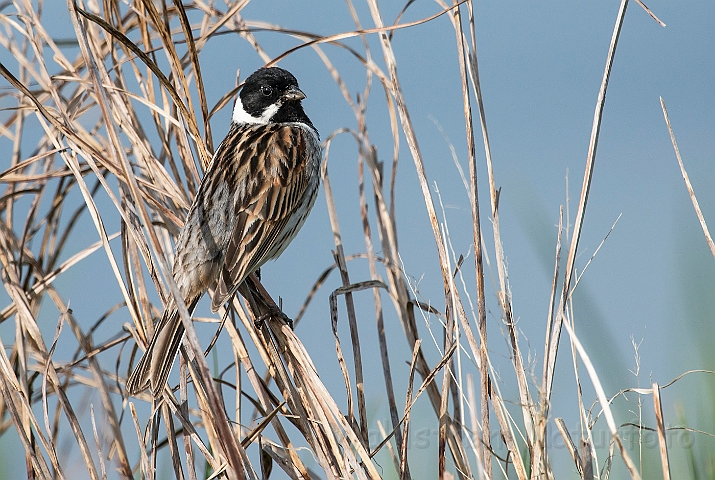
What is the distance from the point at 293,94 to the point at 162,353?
1676 mm

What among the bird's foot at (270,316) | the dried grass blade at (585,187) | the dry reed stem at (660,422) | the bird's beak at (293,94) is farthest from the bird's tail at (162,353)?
the bird's beak at (293,94)

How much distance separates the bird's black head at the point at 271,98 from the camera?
3539mm

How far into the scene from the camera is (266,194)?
3.07 metres

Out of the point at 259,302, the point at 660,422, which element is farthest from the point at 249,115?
the point at 660,422

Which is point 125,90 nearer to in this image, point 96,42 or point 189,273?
point 96,42

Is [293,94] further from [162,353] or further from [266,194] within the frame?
[162,353]

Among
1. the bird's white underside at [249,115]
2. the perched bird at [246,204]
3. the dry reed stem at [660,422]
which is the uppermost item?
the bird's white underside at [249,115]

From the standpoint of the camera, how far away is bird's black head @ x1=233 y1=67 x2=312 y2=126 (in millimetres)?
3539

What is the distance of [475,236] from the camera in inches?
80.7

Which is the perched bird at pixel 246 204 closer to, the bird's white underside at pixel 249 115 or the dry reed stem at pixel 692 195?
the bird's white underside at pixel 249 115

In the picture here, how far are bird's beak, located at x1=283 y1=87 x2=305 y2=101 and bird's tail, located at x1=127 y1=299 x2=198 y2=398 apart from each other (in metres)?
1.55

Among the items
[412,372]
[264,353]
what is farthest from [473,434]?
[264,353]

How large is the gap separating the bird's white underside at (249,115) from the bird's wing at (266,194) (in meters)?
0.25

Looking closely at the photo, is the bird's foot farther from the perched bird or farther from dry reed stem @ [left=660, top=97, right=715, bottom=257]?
dry reed stem @ [left=660, top=97, right=715, bottom=257]
